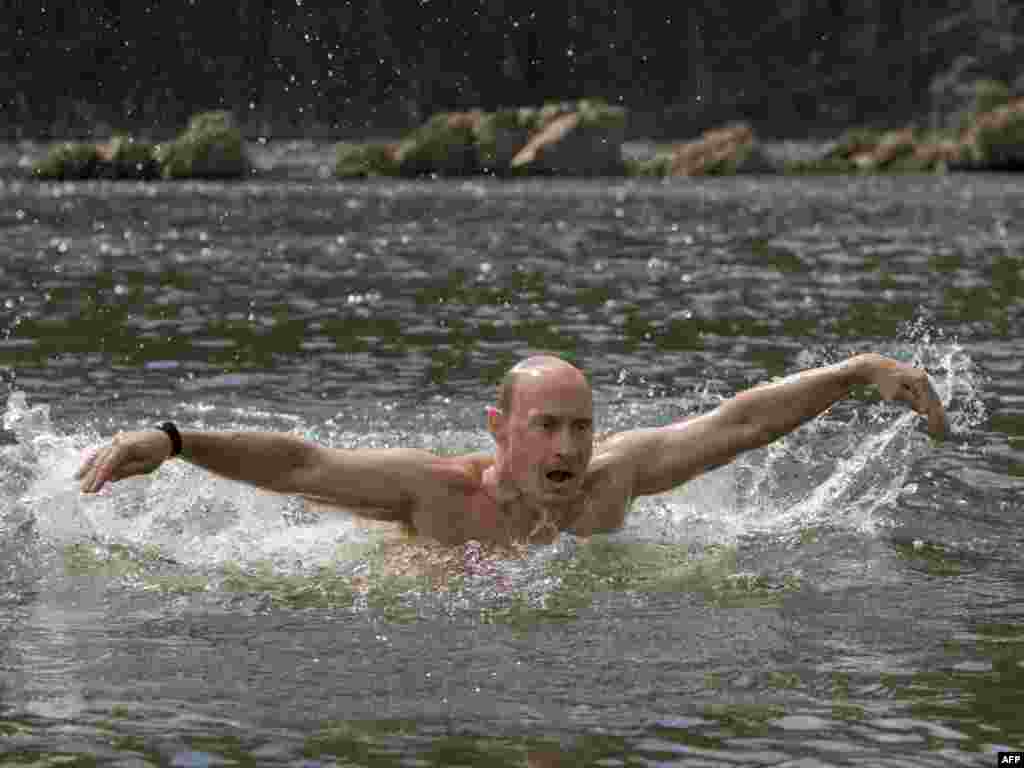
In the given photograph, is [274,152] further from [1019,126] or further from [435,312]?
[435,312]

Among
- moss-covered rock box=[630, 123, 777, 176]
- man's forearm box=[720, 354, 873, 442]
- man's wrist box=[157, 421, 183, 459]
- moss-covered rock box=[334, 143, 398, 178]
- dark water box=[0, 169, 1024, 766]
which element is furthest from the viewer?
moss-covered rock box=[630, 123, 777, 176]

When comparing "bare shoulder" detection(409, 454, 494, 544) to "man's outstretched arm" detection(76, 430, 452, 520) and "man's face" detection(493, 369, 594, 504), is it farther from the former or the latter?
"man's face" detection(493, 369, 594, 504)

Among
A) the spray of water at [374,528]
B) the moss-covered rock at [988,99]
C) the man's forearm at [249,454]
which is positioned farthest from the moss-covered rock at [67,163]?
the man's forearm at [249,454]

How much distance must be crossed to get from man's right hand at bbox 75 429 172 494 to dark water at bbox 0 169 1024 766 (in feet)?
2.65

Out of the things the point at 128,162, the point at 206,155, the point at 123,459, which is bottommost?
the point at 123,459

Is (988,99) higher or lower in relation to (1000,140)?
higher

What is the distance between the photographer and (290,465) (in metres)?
8.36

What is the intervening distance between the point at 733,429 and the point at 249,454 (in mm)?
2441

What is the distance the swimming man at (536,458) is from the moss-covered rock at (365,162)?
261ft

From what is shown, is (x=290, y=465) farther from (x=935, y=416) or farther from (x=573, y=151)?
(x=573, y=151)

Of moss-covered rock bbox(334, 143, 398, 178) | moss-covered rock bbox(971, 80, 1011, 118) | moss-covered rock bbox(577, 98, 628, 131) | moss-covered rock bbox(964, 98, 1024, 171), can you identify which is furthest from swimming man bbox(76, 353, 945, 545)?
moss-covered rock bbox(971, 80, 1011, 118)

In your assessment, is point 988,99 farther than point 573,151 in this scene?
Yes

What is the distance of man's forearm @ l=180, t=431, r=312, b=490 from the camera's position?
788cm

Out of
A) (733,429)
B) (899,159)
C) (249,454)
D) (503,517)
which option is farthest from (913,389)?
(899,159)
